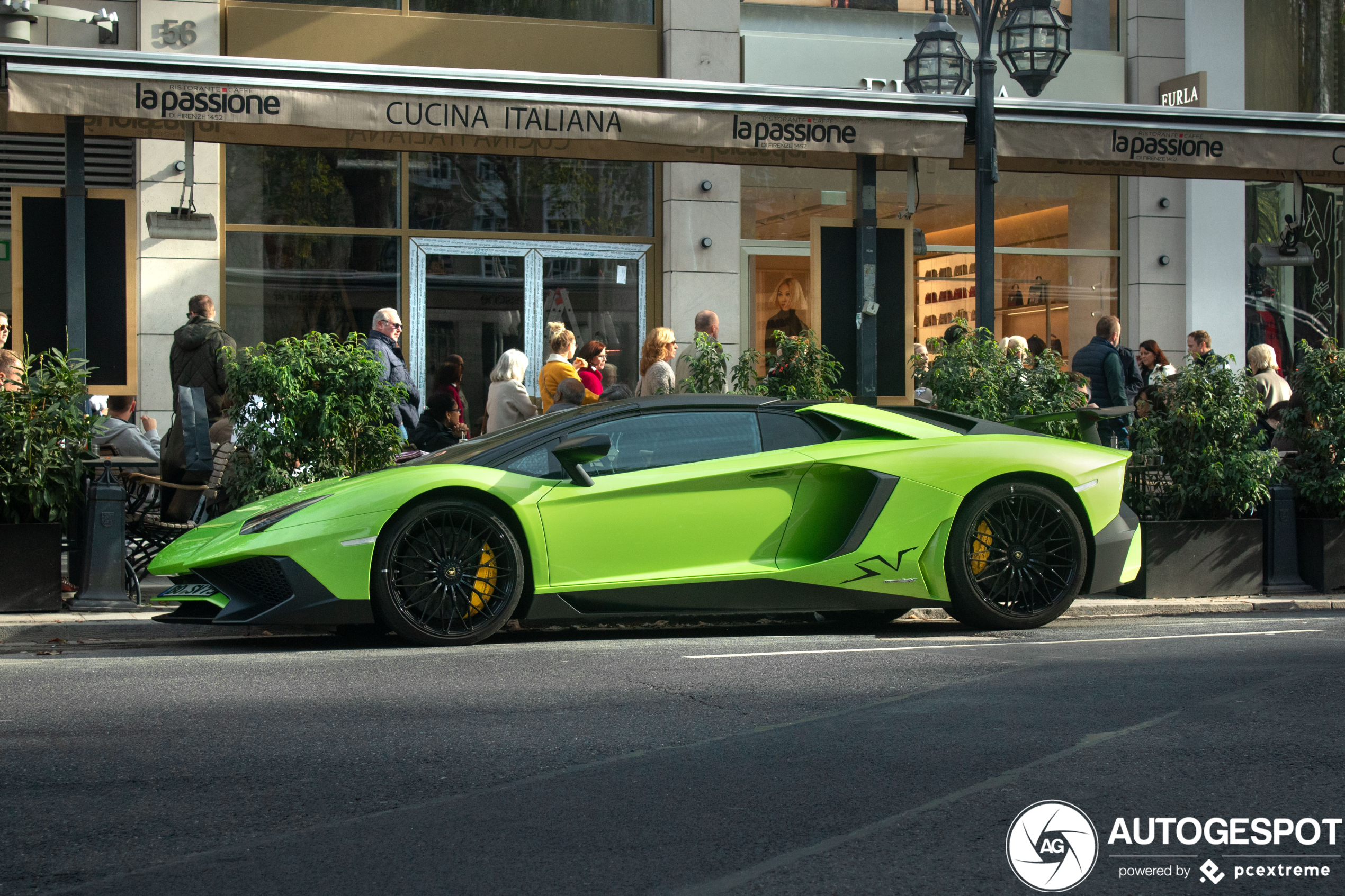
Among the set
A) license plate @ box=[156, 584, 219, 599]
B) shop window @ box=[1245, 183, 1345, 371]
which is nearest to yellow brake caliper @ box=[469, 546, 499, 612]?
license plate @ box=[156, 584, 219, 599]

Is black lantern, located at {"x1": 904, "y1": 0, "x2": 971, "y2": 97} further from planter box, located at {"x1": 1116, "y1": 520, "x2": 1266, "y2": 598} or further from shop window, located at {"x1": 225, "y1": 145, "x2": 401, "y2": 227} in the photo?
planter box, located at {"x1": 1116, "y1": 520, "x2": 1266, "y2": 598}

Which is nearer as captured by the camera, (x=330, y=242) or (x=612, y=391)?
(x=612, y=391)

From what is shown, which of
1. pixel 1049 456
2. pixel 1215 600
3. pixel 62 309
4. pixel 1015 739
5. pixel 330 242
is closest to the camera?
pixel 1015 739

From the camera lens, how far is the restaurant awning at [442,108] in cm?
1010

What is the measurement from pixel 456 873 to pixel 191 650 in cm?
420

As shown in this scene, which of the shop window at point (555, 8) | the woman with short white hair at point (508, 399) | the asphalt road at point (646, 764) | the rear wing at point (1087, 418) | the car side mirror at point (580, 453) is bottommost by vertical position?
the asphalt road at point (646, 764)

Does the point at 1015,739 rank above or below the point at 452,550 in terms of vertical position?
below

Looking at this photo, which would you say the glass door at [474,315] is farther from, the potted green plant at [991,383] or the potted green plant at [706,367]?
the potted green plant at [991,383]

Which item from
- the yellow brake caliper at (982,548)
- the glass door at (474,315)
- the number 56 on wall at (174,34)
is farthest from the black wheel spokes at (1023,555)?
the number 56 on wall at (174,34)

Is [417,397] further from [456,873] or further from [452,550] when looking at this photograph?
[456,873]

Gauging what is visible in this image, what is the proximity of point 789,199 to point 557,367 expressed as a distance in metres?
6.06

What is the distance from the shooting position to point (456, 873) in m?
3.68

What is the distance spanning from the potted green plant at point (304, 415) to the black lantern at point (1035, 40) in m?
6.58

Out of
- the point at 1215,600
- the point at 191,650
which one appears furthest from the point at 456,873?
the point at 1215,600
